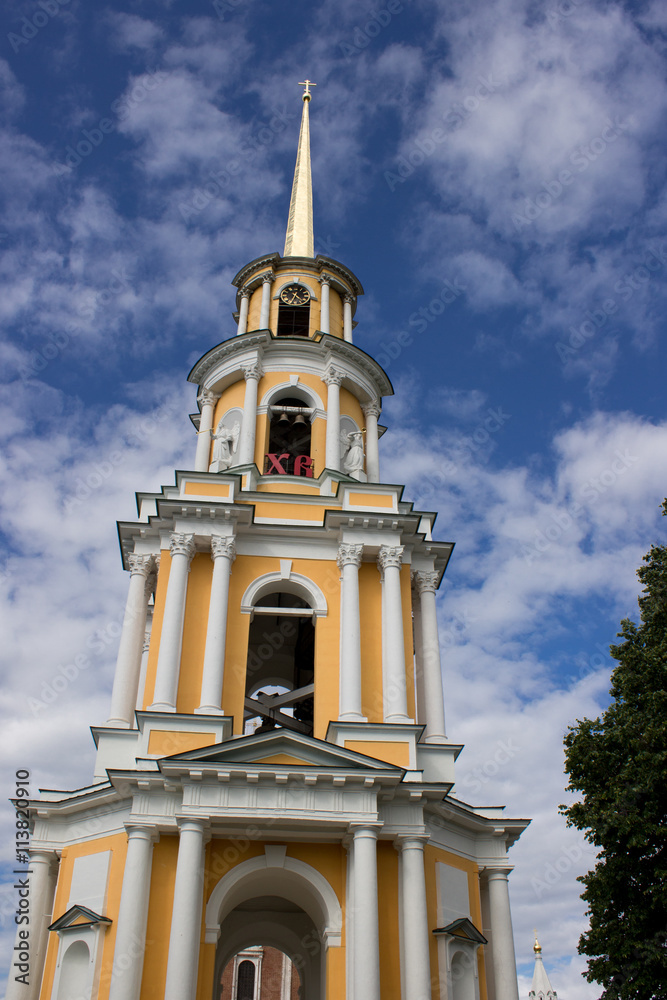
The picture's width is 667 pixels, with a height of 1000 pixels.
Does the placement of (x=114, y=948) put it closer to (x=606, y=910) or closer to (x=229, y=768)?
(x=229, y=768)

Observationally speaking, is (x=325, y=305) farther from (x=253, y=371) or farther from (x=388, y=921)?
(x=388, y=921)

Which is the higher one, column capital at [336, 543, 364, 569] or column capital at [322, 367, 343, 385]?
column capital at [322, 367, 343, 385]

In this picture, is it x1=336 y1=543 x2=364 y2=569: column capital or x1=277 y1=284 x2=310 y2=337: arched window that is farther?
x1=277 y1=284 x2=310 y2=337: arched window

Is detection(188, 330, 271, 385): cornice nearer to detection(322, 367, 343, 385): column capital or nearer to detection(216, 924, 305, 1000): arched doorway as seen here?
detection(322, 367, 343, 385): column capital

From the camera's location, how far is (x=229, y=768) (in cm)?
1691

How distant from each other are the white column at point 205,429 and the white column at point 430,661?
723 cm

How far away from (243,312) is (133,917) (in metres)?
19.0

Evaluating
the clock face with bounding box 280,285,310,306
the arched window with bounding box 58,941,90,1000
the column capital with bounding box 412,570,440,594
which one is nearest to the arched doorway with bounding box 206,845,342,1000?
the arched window with bounding box 58,941,90,1000

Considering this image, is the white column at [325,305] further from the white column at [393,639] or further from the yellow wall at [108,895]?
the yellow wall at [108,895]

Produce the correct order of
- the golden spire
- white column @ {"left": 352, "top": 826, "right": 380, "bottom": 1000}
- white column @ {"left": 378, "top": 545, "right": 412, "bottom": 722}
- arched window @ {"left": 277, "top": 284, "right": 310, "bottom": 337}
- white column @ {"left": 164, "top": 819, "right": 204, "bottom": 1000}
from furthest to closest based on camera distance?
the golden spire < arched window @ {"left": 277, "top": 284, "right": 310, "bottom": 337} < white column @ {"left": 378, "top": 545, "right": 412, "bottom": 722} < white column @ {"left": 352, "top": 826, "right": 380, "bottom": 1000} < white column @ {"left": 164, "top": 819, "right": 204, "bottom": 1000}

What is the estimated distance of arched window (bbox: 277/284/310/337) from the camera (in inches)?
1128

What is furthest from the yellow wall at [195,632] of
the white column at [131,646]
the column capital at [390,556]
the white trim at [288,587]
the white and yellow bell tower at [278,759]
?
the column capital at [390,556]

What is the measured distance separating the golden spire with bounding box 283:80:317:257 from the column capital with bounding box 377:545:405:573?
46.3 ft

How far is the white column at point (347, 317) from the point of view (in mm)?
28484
